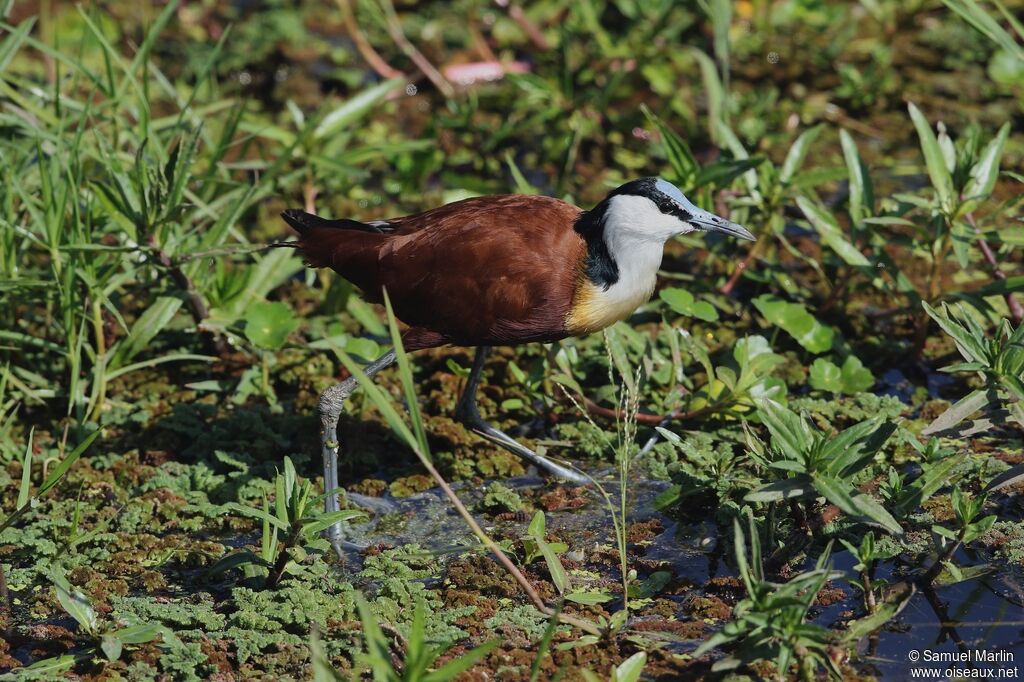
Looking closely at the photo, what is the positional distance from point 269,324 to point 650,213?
1544 millimetres

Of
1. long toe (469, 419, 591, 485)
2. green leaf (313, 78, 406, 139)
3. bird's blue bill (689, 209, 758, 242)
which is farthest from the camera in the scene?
green leaf (313, 78, 406, 139)

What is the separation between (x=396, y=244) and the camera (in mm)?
4266

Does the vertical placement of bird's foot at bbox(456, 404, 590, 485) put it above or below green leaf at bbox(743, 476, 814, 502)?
below

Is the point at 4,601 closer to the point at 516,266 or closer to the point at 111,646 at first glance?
the point at 111,646

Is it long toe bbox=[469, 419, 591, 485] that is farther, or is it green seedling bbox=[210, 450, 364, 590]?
long toe bbox=[469, 419, 591, 485]

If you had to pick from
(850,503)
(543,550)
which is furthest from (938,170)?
(543,550)

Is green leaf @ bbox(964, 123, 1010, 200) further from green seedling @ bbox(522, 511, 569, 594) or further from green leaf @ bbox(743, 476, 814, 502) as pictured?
green seedling @ bbox(522, 511, 569, 594)

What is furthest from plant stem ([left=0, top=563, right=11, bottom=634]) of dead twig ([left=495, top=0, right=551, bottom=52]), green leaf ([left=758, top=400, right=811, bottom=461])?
dead twig ([left=495, top=0, right=551, bottom=52])

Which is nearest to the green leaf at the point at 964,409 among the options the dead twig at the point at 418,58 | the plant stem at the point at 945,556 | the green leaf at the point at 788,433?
the plant stem at the point at 945,556

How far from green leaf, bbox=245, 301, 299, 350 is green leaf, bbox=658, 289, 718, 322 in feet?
4.84

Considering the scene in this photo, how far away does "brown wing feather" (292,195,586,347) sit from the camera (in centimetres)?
405

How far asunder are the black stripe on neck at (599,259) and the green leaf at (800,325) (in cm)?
103

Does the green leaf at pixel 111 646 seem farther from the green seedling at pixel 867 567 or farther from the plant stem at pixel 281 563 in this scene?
the green seedling at pixel 867 567

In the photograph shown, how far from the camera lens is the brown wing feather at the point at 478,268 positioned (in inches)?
160
